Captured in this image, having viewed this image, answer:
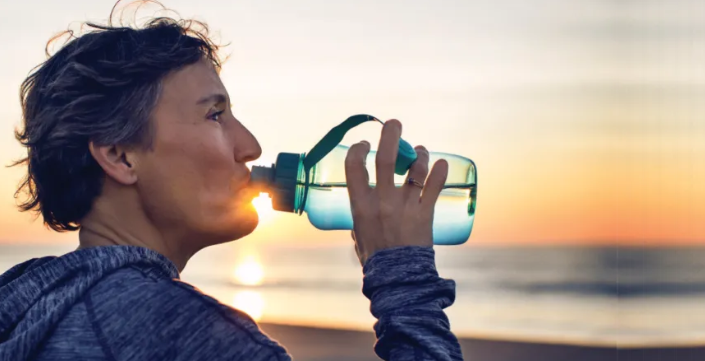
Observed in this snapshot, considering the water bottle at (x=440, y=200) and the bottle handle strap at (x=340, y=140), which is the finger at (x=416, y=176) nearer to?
the bottle handle strap at (x=340, y=140)

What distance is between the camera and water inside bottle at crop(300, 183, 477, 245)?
2.39 meters

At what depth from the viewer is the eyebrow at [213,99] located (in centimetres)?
188

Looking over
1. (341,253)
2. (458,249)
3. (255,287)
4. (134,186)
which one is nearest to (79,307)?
(134,186)

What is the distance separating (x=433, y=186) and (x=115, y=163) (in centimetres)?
68

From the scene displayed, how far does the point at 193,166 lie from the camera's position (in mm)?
1838

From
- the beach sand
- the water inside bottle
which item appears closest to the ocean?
the beach sand

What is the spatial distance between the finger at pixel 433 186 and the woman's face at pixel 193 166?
1.38 ft

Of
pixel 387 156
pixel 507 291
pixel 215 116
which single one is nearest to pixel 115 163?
pixel 215 116

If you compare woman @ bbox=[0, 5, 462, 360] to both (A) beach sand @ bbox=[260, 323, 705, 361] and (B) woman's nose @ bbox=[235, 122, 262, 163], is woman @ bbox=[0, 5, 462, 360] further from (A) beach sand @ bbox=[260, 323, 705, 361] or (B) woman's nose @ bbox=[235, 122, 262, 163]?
(A) beach sand @ bbox=[260, 323, 705, 361]

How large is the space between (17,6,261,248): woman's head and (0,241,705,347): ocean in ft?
10.4

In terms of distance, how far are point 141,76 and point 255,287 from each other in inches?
507

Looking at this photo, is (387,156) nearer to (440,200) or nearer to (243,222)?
(243,222)

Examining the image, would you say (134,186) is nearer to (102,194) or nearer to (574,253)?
(102,194)

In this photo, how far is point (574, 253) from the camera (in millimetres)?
24328
